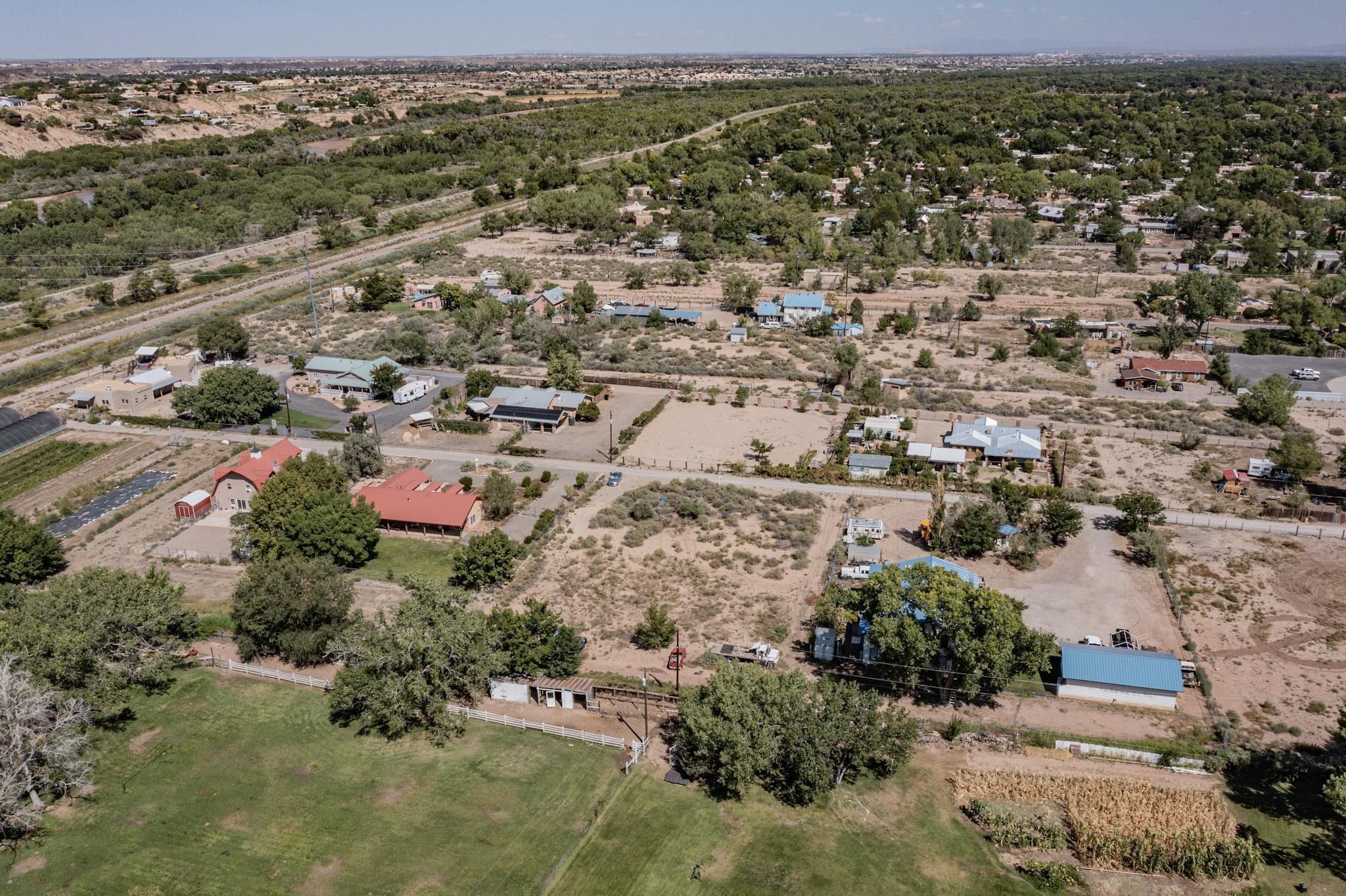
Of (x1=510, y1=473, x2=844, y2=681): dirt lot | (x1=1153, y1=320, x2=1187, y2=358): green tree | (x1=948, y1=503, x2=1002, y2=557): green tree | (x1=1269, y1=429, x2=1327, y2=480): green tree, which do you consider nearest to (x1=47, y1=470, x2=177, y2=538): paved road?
(x1=510, y1=473, x2=844, y2=681): dirt lot

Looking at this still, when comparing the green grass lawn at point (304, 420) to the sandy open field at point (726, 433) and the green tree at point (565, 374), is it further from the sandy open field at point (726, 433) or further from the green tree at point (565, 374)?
the sandy open field at point (726, 433)

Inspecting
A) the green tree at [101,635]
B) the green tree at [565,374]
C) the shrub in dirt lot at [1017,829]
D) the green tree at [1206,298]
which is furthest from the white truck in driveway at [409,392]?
the green tree at [1206,298]

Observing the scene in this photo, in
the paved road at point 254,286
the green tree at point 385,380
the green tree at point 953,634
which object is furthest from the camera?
the paved road at point 254,286

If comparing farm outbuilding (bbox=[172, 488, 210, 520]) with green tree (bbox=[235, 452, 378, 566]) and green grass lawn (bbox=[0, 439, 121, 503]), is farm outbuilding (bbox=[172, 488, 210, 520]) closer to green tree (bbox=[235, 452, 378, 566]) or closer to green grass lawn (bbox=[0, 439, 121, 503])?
green tree (bbox=[235, 452, 378, 566])

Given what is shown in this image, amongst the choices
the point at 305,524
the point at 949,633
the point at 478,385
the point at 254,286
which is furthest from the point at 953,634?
the point at 254,286

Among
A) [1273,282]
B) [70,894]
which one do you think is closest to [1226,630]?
[70,894]

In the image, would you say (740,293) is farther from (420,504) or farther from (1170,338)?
(420,504)
